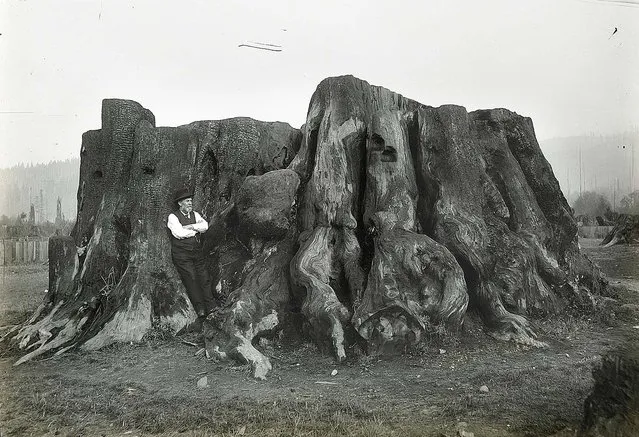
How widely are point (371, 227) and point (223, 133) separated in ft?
8.99

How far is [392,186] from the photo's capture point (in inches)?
224

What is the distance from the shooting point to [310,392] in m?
3.86

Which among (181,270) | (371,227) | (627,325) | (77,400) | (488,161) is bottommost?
(77,400)

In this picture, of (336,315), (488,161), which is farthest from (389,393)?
(488,161)

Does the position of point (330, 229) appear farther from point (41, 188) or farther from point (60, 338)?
point (41, 188)

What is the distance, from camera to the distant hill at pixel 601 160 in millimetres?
4809

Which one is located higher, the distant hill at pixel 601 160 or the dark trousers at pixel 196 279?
the distant hill at pixel 601 160

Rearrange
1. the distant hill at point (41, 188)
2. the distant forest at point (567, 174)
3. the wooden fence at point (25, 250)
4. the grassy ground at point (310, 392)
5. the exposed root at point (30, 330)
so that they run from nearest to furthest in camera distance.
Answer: the grassy ground at point (310, 392)
the distant hill at point (41, 188)
the distant forest at point (567, 174)
the exposed root at point (30, 330)
the wooden fence at point (25, 250)

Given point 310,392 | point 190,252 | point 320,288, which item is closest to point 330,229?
point 320,288

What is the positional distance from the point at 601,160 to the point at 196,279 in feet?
17.2

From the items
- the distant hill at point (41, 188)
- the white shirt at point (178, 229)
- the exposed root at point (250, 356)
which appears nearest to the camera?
the exposed root at point (250, 356)

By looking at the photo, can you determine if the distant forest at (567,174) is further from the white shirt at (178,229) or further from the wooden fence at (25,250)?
the white shirt at (178,229)

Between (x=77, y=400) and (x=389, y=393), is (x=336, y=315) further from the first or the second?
(x=77, y=400)

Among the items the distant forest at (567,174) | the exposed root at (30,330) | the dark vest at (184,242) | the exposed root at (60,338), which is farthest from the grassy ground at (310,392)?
the distant forest at (567,174)
